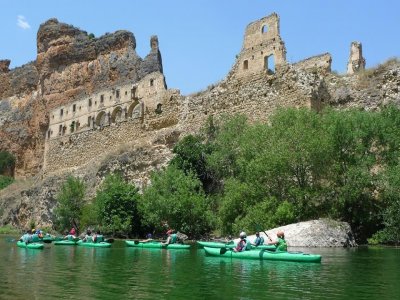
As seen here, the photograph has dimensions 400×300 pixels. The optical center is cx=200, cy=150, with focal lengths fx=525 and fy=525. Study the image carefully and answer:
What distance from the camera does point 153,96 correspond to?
1661 inches

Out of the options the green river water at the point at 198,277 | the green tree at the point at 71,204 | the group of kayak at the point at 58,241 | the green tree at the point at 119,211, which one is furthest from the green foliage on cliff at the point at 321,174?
the green tree at the point at 71,204

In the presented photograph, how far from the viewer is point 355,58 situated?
A: 116 feet

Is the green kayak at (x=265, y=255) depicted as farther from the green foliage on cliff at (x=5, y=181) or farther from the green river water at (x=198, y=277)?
the green foliage on cliff at (x=5, y=181)

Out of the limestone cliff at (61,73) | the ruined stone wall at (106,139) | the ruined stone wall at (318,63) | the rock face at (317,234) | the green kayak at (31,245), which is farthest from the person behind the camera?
the limestone cliff at (61,73)

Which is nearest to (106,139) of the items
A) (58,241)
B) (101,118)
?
(101,118)

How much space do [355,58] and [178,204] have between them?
16136mm

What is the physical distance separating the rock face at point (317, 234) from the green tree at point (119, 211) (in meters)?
11.3

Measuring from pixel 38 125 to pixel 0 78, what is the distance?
48.5 ft

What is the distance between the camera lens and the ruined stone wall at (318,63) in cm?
3294

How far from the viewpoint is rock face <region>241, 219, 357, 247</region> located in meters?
22.5

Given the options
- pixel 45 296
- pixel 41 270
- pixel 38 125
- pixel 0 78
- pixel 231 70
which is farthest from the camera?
pixel 0 78

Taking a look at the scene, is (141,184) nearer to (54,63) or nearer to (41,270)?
(41,270)

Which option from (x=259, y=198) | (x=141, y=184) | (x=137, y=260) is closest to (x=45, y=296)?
(x=137, y=260)

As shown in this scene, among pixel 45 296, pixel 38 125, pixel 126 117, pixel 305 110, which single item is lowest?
pixel 45 296
